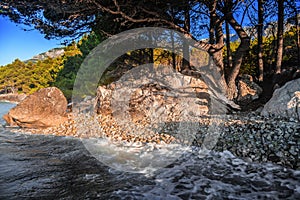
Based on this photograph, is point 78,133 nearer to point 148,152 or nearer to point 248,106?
point 148,152

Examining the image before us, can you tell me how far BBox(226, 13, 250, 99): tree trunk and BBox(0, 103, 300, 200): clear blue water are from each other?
11.2ft

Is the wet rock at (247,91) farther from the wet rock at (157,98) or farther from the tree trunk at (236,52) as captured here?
the wet rock at (157,98)

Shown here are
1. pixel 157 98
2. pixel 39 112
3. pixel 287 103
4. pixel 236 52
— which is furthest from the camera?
pixel 39 112

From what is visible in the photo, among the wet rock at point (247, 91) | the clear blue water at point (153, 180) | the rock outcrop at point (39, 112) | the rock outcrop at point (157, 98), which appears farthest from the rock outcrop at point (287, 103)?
the rock outcrop at point (39, 112)

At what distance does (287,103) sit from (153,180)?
325cm

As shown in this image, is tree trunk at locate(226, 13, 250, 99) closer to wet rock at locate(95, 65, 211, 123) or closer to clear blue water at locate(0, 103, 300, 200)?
wet rock at locate(95, 65, 211, 123)

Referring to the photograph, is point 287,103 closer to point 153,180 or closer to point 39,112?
point 153,180

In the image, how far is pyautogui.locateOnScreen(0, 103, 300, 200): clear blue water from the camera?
232 cm

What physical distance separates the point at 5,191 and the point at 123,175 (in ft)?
5.13

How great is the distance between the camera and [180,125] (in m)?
4.64

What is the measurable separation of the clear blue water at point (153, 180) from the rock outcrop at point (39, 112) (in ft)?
10.6

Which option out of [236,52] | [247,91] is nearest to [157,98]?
[247,91]

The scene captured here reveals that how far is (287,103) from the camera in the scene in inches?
154

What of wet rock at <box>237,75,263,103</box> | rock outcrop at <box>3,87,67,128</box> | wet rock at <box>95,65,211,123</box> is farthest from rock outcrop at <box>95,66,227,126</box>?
rock outcrop at <box>3,87,67,128</box>
